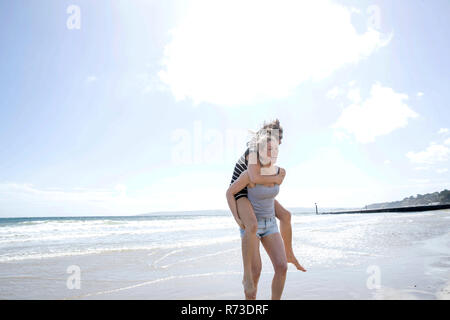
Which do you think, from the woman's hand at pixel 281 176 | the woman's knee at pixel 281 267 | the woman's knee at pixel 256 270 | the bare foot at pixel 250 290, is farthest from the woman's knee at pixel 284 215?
the bare foot at pixel 250 290

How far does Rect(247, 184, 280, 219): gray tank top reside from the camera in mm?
3385

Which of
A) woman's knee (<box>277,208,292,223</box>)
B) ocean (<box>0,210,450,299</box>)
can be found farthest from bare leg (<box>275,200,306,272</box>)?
ocean (<box>0,210,450,299</box>)

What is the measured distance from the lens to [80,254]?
1062cm

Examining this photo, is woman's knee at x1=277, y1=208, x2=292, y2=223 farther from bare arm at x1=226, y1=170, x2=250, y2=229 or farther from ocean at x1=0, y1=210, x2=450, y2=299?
ocean at x1=0, y1=210, x2=450, y2=299

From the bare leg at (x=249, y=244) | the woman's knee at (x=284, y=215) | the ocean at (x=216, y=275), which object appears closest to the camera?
the bare leg at (x=249, y=244)

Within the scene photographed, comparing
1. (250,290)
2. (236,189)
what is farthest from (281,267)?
(236,189)

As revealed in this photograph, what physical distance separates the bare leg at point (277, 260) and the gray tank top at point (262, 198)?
0.87 feet

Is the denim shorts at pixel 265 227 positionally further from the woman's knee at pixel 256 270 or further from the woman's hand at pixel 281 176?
the woman's hand at pixel 281 176

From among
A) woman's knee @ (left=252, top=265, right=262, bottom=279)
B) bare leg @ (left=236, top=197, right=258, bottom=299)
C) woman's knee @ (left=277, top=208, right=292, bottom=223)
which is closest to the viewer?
bare leg @ (left=236, top=197, right=258, bottom=299)

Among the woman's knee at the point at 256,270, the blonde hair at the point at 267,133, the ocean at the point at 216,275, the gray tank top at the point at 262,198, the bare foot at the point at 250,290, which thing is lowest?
the ocean at the point at 216,275

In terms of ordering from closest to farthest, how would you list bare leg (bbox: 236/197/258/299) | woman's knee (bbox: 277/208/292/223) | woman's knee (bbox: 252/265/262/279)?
bare leg (bbox: 236/197/258/299) → woman's knee (bbox: 252/265/262/279) → woman's knee (bbox: 277/208/292/223)

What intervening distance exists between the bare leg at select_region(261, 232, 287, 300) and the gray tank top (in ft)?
0.87

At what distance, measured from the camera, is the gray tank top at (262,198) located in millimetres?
3385
